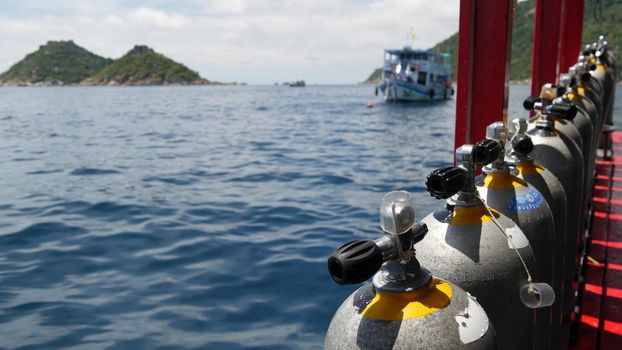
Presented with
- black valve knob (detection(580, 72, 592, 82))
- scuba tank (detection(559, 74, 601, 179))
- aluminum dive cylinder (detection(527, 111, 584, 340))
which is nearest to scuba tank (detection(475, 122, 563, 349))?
aluminum dive cylinder (detection(527, 111, 584, 340))

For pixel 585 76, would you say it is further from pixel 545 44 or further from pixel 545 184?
pixel 545 184

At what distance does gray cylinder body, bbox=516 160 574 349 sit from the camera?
2957mm

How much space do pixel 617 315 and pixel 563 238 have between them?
1.12 meters

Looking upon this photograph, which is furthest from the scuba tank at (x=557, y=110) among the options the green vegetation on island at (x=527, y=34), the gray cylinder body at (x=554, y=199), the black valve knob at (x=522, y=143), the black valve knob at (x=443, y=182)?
the green vegetation on island at (x=527, y=34)

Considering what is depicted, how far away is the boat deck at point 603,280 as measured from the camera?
12.0 feet

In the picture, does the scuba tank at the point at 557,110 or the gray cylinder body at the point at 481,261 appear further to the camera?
the scuba tank at the point at 557,110

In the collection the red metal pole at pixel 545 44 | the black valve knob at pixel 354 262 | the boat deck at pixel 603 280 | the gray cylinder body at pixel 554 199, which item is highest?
the red metal pole at pixel 545 44

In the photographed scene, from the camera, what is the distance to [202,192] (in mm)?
12781

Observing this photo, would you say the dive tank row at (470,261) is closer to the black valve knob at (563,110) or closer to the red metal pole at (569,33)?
the black valve knob at (563,110)

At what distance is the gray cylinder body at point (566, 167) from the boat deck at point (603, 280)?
0.17 m

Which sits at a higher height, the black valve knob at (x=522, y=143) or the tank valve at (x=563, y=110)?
the tank valve at (x=563, y=110)

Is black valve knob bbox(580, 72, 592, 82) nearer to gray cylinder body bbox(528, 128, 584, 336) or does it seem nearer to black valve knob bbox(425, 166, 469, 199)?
gray cylinder body bbox(528, 128, 584, 336)

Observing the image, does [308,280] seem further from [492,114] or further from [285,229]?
[492,114]

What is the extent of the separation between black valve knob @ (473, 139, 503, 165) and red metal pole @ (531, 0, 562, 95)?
4976 mm
